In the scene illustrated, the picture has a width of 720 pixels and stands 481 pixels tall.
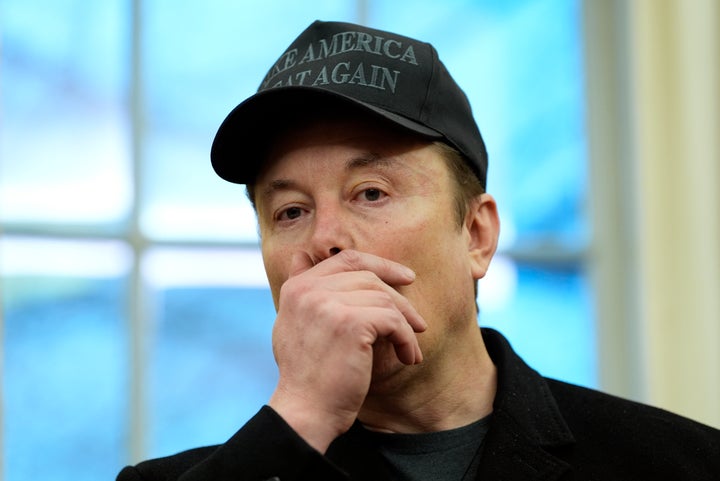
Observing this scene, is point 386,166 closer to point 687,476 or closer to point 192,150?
point 687,476

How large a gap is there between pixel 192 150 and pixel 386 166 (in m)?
1.14

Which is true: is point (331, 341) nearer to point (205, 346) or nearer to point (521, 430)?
point (521, 430)

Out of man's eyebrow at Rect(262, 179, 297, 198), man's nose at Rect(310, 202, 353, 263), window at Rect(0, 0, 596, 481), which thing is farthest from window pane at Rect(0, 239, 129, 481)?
man's nose at Rect(310, 202, 353, 263)

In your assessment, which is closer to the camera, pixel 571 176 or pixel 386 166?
pixel 386 166

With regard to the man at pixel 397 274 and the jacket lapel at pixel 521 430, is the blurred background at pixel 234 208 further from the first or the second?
the jacket lapel at pixel 521 430

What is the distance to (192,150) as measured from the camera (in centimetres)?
267

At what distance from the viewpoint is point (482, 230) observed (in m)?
1.76

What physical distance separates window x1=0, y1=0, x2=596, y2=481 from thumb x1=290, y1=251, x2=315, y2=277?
105 cm

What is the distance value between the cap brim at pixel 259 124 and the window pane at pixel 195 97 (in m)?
0.93

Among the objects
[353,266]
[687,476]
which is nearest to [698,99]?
[687,476]

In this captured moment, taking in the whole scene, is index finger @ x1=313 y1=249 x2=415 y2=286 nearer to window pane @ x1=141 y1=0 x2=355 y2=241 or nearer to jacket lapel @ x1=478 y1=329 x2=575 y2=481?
jacket lapel @ x1=478 y1=329 x2=575 y2=481

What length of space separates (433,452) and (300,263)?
0.34m

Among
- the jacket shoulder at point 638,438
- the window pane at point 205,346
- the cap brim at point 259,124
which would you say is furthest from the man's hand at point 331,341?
the window pane at point 205,346

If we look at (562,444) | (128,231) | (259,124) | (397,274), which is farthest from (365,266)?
(128,231)
